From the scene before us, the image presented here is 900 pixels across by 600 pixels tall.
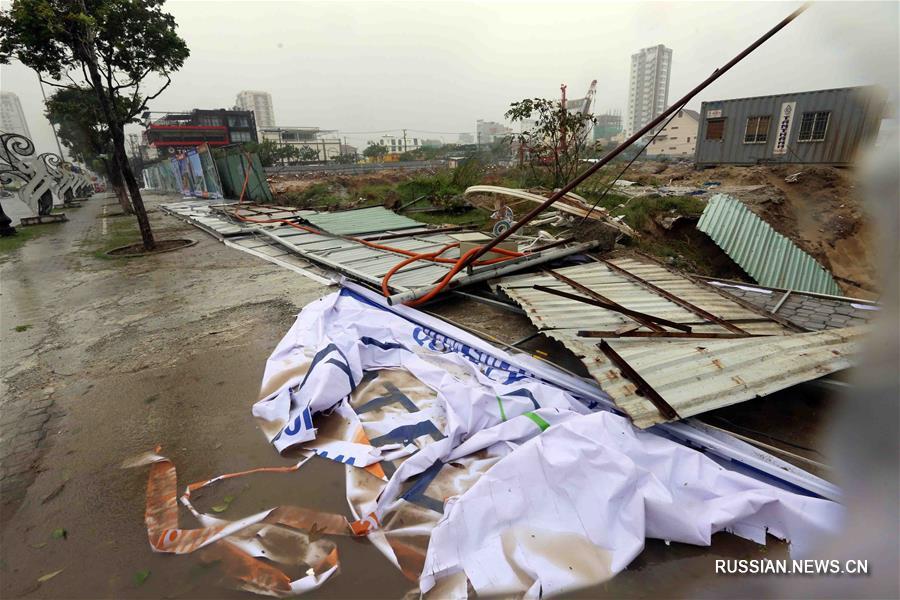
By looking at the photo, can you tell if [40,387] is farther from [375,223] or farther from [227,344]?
[375,223]

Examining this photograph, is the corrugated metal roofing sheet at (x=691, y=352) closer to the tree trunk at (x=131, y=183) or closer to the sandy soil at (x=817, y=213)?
the sandy soil at (x=817, y=213)

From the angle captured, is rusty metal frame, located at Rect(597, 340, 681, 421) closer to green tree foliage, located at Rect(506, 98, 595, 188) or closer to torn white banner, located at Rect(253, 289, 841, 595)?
torn white banner, located at Rect(253, 289, 841, 595)

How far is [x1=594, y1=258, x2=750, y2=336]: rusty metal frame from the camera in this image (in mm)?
3305

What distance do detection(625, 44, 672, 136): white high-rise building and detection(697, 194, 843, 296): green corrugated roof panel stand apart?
93.7 ft

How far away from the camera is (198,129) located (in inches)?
2276

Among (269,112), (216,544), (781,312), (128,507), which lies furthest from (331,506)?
(269,112)

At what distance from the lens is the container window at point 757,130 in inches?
680

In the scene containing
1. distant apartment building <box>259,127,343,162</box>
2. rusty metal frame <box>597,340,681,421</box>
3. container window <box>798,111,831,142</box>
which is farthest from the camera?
distant apartment building <box>259,127,343,162</box>

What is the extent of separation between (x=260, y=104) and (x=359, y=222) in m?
111

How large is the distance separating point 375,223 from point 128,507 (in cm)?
687

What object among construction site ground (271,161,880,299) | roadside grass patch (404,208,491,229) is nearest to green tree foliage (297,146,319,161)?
construction site ground (271,161,880,299)

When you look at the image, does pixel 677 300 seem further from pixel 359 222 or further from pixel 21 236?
pixel 21 236

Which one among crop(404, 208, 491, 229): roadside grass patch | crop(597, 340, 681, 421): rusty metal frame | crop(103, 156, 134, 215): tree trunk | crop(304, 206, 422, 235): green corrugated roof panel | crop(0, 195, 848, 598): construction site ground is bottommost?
crop(0, 195, 848, 598): construction site ground

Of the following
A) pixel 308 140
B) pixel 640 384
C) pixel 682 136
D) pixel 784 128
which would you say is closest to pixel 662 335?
pixel 640 384
